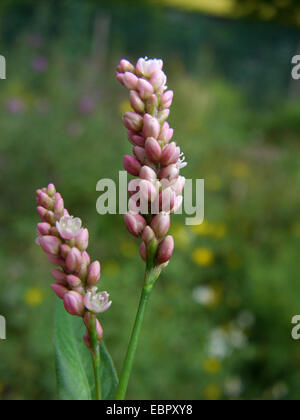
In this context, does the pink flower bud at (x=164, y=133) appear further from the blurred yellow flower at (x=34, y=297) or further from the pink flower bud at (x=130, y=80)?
the blurred yellow flower at (x=34, y=297)

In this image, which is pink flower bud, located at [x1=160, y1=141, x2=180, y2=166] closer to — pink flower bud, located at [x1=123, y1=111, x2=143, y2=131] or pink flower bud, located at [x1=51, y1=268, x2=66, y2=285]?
pink flower bud, located at [x1=123, y1=111, x2=143, y2=131]

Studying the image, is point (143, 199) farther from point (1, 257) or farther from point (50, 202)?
point (1, 257)

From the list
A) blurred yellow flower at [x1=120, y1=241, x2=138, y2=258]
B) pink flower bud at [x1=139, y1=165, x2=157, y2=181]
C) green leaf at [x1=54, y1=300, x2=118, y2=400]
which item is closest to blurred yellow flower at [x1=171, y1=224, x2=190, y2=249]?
blurred yellow flower at [x1=120, y1=241, x2=138, y2=258]

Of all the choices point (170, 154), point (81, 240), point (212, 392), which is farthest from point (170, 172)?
point (212, 392)

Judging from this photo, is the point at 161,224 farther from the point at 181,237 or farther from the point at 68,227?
the point at 181,237

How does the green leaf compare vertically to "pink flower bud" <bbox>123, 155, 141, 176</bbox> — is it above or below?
below
